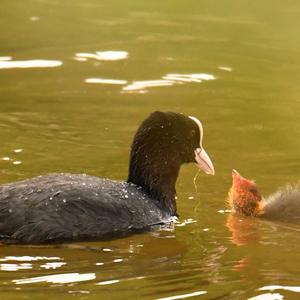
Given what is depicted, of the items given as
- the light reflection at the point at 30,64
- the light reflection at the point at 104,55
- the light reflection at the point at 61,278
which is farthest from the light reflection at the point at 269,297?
the light reflection at the point at 104,55

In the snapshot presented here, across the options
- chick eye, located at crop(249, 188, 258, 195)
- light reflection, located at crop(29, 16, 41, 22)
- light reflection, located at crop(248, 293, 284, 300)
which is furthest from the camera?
light reflection, located at crop(29, 16, 41, 22)

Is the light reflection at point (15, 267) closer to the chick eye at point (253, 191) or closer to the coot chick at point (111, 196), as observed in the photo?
the coot chick at point (111, 196)

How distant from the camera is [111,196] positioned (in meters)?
8.52

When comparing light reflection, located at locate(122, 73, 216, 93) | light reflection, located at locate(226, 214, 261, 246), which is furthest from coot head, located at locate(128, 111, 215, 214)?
light reflection, located at locate(122, 73, 216, 93)

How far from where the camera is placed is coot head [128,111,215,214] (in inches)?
363

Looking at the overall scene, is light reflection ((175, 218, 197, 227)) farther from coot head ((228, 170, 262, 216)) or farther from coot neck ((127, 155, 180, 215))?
coot head ((228, 170, 262, 216))

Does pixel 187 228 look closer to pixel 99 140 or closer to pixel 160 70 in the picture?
pixel 99 140

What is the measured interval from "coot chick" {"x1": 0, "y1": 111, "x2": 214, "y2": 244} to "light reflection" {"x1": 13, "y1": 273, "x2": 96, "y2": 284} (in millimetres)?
659

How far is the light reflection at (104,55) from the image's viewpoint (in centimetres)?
1554

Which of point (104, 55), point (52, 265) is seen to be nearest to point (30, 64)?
point (104, 55)

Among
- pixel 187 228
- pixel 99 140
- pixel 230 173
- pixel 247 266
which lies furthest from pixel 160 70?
pixel 247 266

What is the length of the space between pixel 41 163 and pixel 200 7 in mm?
10281

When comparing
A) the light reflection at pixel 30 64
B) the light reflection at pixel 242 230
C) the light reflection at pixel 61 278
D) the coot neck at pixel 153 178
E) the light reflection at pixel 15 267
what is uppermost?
the light reflection at pixel 30 64

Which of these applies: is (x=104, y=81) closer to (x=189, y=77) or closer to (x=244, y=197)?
(x=189, y=77)
